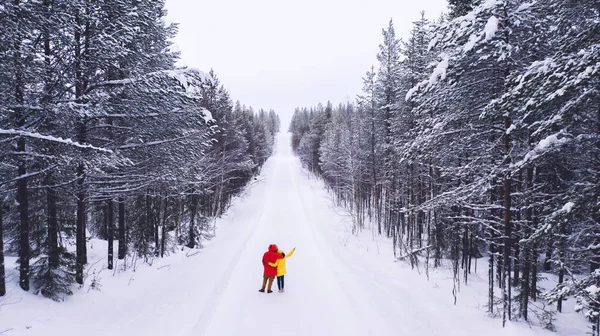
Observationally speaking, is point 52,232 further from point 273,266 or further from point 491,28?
point 491,28

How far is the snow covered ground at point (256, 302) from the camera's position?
7.54 metres

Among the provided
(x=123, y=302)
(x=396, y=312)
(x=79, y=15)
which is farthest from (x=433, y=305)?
(x=79, y=15)

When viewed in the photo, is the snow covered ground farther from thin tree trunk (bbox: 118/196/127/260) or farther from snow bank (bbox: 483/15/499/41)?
snow bank (bbox: 483/15/499/41)

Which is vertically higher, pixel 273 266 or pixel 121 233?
pixel 121 233

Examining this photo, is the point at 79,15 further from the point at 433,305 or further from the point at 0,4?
the point at 433,305

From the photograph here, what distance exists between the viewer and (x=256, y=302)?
9.40 m

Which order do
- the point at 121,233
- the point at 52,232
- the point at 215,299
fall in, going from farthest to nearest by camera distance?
the point at 121,233 < the point at 215,299 < the point at 52,232

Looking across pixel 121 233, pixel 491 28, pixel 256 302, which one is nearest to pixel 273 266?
pixel 256 302

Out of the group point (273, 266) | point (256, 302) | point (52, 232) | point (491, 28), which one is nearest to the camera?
point (491, 28)

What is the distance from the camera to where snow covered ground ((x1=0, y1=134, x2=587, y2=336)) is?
7.54 metres

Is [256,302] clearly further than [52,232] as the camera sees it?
Yes

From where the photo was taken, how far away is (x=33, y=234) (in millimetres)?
11320

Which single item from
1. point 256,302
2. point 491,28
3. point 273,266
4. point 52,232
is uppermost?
point 491,28

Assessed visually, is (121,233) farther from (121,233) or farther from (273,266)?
(273,266)
